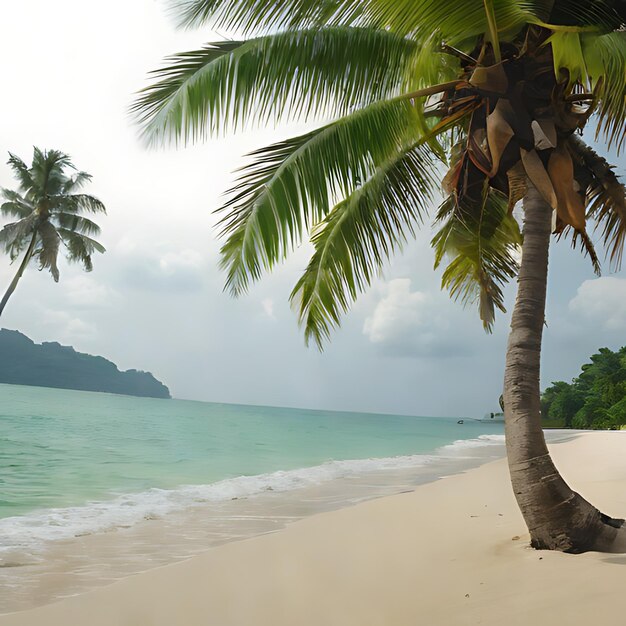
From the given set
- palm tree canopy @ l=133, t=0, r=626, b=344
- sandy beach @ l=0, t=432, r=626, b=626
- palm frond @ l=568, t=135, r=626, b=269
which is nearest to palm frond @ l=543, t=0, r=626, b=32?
palm tree canopy @ l=133, t=0, r=626, b=344

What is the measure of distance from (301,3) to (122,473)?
11585 millimetres

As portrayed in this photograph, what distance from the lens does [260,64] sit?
17.3ft

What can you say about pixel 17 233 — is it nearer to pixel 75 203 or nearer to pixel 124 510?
pixel 75 203

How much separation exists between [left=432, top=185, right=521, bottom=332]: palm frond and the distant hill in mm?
92529

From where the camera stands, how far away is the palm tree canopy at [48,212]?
98.1ft

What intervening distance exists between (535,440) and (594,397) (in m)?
38.2

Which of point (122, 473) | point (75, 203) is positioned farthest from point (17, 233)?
point (122, 473)

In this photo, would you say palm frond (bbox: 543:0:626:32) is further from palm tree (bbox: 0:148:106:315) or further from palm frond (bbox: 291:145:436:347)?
palm tree (bbox: 0:148:106:315)

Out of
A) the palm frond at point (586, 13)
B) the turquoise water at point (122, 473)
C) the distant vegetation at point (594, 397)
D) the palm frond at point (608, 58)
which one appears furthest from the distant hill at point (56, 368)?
the palm frond at point (608, 58)

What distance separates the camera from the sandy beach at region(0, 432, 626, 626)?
11.2 ft

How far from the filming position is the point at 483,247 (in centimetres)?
777

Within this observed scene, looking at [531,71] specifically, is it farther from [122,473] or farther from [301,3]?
[122,473]

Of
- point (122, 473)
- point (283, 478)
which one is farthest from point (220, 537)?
point (122, 473)

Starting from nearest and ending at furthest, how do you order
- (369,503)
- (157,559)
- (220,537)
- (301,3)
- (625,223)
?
1. (301,3)
2. (157,559)
3. (625,223)
4. (220,537)
5. (369,503)
